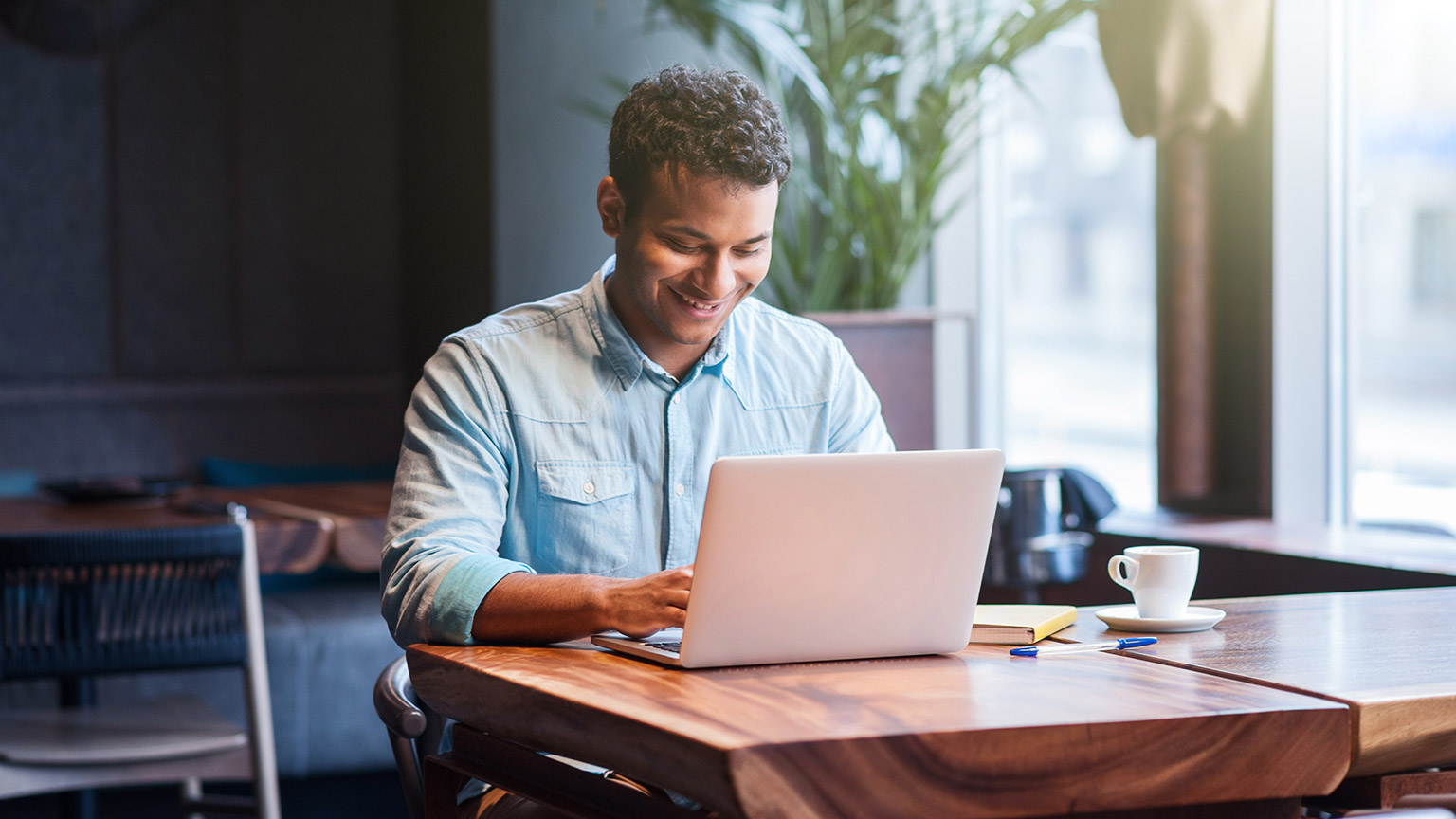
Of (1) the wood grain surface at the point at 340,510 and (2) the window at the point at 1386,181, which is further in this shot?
(1) the wood grain surface at the point at 340,510

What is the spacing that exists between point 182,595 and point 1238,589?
1.88 metres

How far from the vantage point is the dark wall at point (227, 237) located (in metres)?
4.79

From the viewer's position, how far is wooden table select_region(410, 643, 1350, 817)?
3.31 feet

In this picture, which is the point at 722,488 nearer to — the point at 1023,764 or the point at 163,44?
the point at 1023,764

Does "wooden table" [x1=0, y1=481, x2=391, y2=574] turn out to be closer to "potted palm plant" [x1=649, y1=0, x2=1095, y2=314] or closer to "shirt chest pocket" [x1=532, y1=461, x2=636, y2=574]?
"potted palm plant" [x1=649, y1=0, x2=1095, y2=314]

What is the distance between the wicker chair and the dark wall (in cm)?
205

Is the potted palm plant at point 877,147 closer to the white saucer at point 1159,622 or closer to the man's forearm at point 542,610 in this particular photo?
the white saucer at point 1159,622

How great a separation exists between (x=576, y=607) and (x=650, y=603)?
0.08 meters

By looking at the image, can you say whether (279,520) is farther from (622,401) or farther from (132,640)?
(622,401)

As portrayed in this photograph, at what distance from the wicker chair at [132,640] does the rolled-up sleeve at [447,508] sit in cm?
105

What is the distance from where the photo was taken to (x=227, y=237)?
5070 mm

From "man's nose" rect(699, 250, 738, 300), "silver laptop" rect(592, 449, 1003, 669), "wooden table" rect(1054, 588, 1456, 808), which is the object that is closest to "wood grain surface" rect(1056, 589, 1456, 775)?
"wooden table" rect(1054, 588, 1456, 808)

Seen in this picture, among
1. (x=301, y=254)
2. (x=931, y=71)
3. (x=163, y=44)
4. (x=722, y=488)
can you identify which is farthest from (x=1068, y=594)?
(x=163, y=44)

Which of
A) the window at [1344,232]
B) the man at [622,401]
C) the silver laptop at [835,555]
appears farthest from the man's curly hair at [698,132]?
the window at [1344,232]
